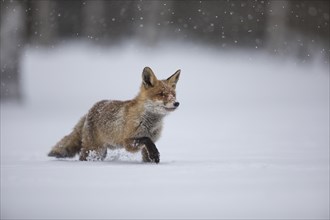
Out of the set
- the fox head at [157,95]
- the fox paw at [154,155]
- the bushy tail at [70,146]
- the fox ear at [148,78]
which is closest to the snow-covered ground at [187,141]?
the fox paw at [154,155]

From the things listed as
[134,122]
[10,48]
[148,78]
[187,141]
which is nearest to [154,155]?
[134,122]

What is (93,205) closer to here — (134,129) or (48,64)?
(134,129)

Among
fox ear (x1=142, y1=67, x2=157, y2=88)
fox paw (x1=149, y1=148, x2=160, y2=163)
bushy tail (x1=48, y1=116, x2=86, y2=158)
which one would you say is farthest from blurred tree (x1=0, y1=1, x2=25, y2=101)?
fox paw (x1=149, y1=148, x2=160, y2=163)

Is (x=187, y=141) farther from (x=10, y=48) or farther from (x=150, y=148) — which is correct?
(x=10, y=48)

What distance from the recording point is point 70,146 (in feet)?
23.2

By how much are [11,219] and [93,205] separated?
0.67 meters

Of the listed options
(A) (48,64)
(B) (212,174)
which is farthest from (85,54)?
(B) (212,174)

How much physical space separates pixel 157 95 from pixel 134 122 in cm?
45

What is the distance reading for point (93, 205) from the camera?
4.28m

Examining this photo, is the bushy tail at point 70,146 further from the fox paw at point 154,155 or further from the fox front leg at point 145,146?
the fox paw at point 154,155

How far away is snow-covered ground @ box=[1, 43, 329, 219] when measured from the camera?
435 cm

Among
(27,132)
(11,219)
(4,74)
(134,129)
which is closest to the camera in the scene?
(11,219)

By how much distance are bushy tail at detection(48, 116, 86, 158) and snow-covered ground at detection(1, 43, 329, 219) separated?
414 mm

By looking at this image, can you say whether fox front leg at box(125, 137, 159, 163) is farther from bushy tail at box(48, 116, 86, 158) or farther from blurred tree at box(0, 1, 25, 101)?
blurred tree at box(0, 1, 25, 101)
